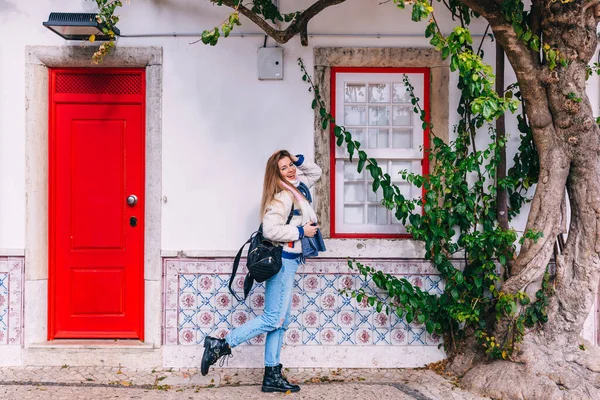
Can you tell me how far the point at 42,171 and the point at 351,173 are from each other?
9.04ft

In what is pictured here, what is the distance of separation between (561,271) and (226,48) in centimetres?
336

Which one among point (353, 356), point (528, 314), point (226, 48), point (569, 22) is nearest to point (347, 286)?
point (353, 356)

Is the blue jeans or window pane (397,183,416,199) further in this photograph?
window pane (397,183,416,199)

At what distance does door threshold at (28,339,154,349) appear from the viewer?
5.45 metres

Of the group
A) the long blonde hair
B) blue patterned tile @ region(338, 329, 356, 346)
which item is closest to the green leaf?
blue patterned tile @ region(338, 329, 356, 346)

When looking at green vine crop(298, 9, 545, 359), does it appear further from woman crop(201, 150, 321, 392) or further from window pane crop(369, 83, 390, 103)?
woman crop(201, 150, 321, 392)

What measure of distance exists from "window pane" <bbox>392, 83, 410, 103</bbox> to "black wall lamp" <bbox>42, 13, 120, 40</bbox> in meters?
2.48

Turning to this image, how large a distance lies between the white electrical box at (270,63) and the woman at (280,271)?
931 millimetres

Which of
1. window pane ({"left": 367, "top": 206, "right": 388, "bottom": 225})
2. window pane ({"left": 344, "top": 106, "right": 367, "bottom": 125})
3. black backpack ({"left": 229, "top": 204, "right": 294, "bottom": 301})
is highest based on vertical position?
window pane ({"left": 344, "top": 106, "right": 367, "bottom": 125})

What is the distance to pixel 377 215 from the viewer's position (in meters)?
5.68

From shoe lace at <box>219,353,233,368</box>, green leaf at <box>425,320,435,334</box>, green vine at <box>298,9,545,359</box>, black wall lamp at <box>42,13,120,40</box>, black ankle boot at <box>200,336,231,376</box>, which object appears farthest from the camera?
shoe lace at <box>219,353,233,368</box>

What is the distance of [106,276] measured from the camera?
18.5 ft

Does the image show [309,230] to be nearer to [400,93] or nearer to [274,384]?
[274,384]

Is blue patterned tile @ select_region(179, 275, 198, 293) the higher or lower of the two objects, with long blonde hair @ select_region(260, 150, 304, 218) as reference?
lower
